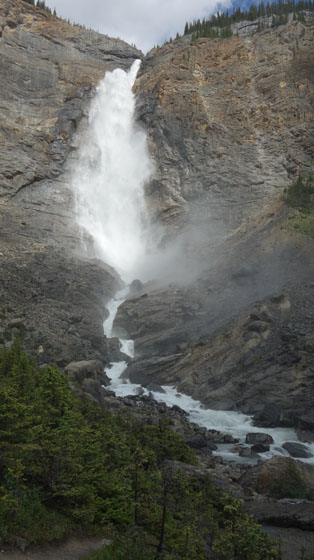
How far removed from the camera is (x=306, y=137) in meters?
51.8

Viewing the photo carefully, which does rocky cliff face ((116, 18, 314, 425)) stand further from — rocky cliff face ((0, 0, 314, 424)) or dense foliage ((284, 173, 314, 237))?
dense foliage ((284, 173, 314, 237))

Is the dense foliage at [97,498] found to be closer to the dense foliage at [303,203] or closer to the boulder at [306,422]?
the boulder at [306,422]

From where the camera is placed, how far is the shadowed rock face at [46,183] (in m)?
30.9

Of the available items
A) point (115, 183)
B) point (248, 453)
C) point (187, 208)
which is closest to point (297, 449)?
point (248, 453)

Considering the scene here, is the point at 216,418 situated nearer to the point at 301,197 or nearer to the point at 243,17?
the point at 301,197

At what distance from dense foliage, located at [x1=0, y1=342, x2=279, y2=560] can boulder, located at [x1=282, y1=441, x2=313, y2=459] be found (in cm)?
768

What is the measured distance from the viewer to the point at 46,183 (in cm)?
4891

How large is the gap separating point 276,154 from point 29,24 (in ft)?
153

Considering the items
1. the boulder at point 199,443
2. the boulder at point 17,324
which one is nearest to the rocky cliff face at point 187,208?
the boulder at point 17,324

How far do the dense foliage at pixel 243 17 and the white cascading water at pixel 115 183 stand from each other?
18378 mm

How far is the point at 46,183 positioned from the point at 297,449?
42142 mm

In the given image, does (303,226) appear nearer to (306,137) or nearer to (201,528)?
(306,137)

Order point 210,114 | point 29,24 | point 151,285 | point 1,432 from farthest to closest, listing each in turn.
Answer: point 29,24, point 210,114, point 151,285, point 1,432

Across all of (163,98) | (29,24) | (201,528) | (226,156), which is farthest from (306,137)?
(201,528)
